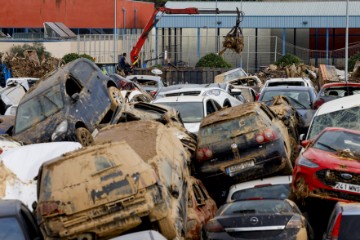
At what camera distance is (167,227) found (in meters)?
11.5

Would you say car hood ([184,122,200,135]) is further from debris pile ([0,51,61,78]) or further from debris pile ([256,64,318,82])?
debris pile ([256,64,318,82])

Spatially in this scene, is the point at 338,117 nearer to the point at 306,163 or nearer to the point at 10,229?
the point at 306,163

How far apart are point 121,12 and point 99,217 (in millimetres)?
54169

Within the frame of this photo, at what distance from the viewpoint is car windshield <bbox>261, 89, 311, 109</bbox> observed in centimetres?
2547

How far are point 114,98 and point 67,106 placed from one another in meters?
1.92

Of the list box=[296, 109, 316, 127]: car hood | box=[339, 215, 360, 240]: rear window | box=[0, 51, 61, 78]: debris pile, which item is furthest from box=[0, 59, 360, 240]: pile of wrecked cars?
box=[0, 51, 61, 78]: debris pile

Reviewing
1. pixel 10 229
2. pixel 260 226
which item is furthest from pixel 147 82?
pixel 10 229

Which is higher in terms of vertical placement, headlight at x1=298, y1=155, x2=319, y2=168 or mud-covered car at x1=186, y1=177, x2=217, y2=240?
headlight at x1=298, y1=155, x2=319, y2=168

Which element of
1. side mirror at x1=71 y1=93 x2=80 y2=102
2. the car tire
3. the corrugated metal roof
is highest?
the corrugated metal roof

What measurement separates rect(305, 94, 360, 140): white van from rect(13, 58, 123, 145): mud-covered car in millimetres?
4546

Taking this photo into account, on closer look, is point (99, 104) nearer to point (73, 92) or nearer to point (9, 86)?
point (73, 92)

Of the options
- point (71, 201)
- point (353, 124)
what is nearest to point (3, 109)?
point (353, 124)

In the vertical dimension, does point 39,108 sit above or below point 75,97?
below

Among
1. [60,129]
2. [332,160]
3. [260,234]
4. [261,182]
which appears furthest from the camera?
[60,129]
